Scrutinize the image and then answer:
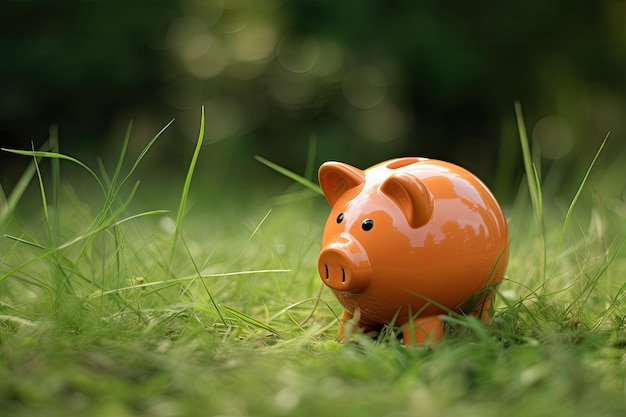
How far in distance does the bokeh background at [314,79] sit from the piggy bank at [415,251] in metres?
2.99

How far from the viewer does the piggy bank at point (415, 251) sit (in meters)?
1.59

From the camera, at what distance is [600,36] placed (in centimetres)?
521

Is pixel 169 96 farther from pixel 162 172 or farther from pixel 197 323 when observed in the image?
pixel 197 323

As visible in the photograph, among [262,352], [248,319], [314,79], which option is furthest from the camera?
[314,79]

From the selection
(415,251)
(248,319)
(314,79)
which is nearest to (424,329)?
(415,251)

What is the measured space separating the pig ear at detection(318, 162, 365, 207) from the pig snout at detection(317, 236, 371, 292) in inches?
7.5

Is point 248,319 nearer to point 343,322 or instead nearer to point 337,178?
point 343,322

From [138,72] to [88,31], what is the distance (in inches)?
16.5

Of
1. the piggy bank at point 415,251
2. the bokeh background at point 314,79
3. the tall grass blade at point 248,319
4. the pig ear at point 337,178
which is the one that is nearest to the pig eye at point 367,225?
the piggy bank at point 415,251

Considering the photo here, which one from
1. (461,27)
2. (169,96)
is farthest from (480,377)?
(169,96)

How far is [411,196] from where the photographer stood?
1571 millimetres

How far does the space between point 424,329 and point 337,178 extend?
16.2 inches

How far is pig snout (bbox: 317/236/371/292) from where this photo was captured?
1569mm

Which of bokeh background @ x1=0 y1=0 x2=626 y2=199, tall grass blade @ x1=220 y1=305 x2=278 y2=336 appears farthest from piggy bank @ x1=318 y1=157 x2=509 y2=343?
bokeh background @ x1=0 y1=0 x2=626 y2=199
